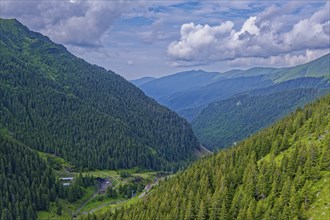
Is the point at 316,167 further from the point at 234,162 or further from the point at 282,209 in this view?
the point at 234,162

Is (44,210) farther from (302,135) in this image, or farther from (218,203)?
(302,135)

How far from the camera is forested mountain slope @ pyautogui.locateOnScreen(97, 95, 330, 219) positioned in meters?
97.6

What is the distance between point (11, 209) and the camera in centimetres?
18150

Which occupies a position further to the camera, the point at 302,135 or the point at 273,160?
the point at 302,135

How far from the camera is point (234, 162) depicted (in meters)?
140

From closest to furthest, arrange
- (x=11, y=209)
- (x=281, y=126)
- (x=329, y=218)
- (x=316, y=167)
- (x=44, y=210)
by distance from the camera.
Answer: (x=329, y=218) → (x=316, y=167) → (x=281, y=126) → (x=11, y=209) → (x=44, y=210)

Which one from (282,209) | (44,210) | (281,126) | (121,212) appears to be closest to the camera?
(282,209)

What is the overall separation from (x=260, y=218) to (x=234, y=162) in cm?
4231

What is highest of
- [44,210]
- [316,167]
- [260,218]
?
[316,167]

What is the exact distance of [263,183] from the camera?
111875mm

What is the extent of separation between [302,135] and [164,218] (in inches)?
2405

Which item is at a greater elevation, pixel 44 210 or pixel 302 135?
pixel 302 135

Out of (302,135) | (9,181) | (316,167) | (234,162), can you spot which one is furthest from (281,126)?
(9,181)

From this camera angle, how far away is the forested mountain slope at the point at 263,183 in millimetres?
97625
